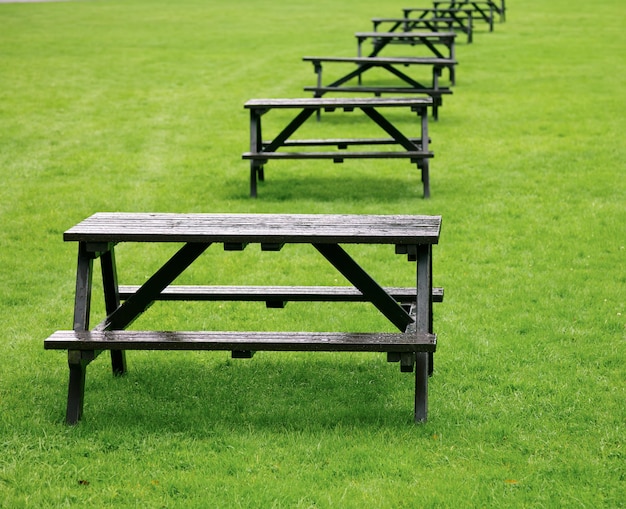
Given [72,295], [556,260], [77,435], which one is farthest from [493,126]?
[77,435]

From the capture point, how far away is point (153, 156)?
1206 centimetres

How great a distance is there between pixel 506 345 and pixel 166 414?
209 centimetres

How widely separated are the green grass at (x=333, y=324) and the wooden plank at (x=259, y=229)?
857 millimetres

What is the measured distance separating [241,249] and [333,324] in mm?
1634

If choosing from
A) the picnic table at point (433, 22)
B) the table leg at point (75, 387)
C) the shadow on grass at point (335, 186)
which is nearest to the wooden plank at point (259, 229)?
the table leg at point (75, 387)

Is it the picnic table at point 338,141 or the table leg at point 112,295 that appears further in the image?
the picnic table at point 338,141

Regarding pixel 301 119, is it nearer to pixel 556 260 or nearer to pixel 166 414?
pixel 556 260

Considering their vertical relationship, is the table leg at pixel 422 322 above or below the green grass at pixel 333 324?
above

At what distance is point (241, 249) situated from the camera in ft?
15.9

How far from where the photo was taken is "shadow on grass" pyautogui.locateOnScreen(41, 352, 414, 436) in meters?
4.88

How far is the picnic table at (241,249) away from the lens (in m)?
4.80

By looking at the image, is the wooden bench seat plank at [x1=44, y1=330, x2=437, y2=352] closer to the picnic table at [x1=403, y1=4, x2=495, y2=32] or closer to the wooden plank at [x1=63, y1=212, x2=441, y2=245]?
the wooden plank at [x1=63, y1=212, x2=441, y2=245]

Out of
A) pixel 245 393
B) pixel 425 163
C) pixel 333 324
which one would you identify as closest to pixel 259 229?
pixel 245 393

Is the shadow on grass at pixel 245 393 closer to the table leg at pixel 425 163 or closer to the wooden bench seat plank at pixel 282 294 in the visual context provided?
the wooden bench seat plank at pixel 282 294
